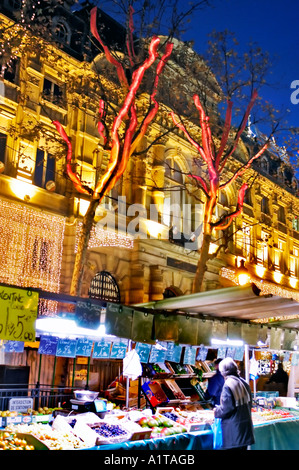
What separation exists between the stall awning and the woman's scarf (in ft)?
4.73

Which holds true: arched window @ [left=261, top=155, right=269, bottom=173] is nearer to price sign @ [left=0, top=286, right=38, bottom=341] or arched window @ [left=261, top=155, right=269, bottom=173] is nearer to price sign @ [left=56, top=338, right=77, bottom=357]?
price sign @ [left=56, top=338, right=77, bottom=357]

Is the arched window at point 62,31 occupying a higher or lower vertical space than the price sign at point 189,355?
higher

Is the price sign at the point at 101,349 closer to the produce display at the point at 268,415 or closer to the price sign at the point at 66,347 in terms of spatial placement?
the price sign at the point at 66,347

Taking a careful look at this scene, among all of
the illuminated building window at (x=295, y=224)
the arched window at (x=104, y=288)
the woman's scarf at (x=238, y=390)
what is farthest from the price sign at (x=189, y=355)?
the illuminated building window at (x=295, y=224)

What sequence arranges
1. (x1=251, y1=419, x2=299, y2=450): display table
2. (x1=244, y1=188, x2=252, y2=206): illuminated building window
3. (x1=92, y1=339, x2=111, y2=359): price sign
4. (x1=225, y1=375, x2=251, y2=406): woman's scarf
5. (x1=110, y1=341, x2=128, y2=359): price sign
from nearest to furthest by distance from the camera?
(x1=225, y1=375, x2=251, y2=406): woman's scarf < (x1=92, y1=339, x2=111, y2=359): price sign < (x1=251, y1=419, x2=299, y2=450): display table < (x1=110, y1=341, x2=128, y2=359): price sign < (x1=244, y1=188, x2=252, y2=206): illuminated building window

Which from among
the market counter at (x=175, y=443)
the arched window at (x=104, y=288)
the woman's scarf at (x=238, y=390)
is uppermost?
the arched window at (x=104, y=288)

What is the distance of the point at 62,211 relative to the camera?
1791cm

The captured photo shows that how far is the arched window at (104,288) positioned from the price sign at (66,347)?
8.56 metres

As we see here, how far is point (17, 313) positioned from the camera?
7.02 m

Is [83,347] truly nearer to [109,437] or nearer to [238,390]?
[109,437]

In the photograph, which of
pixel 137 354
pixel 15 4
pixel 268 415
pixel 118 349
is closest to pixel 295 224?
pixel 15 4

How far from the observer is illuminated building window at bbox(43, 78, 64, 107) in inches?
711

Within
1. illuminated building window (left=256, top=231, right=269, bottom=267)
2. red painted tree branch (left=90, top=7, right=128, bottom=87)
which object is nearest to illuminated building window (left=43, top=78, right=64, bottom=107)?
red painted tree branch (left=90, top=7, right=128, bottom=87)

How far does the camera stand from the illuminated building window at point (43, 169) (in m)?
17.5
